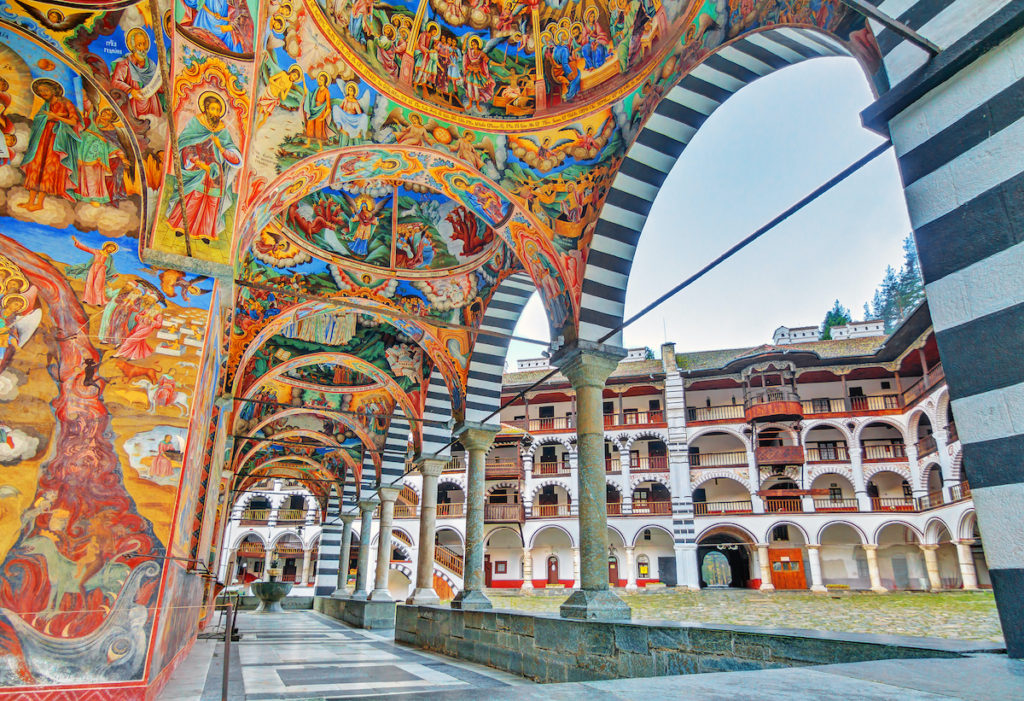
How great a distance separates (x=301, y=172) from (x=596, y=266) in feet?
12.0

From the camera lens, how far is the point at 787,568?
84.0ft

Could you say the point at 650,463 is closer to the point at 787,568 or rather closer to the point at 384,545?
the point at 787,568

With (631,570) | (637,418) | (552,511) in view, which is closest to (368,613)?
(631,570)

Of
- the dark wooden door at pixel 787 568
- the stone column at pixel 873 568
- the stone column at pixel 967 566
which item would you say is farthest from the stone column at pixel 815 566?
the stone column at pixel 967 566

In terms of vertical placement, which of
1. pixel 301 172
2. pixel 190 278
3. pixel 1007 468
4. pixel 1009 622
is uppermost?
pixel 301 172

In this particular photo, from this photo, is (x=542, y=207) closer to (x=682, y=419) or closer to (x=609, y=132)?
(x=609, y=132)

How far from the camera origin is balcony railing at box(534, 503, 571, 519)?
27.7 meters

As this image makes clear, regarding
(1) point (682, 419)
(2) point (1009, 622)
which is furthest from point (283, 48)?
(1) point (682, 419)

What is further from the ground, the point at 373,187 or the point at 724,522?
the point at 373,187

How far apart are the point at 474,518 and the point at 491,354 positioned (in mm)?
2838

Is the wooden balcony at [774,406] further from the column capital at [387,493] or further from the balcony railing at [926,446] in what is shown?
the column capital at [387,493]

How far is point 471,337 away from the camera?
1112cm

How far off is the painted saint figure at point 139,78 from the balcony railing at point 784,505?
2564cm

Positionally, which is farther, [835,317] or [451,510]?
[835,317]
